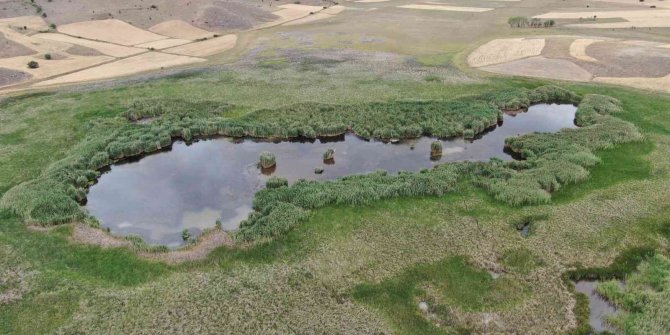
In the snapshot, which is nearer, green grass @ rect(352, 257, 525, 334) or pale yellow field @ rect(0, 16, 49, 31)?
green grass @ rect(352, 257, 525, 334)

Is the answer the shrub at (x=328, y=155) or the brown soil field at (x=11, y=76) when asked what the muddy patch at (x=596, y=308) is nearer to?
the shrub at (x=328, y=155)

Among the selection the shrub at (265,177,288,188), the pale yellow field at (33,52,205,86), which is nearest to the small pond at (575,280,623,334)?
the shrub at (265,177,288,188)

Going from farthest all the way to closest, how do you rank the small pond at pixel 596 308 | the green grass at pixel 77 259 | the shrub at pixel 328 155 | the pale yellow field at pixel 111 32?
the pale yellow field at pixel 111 32, the shrub at pixel 328 155, the green grass at pixel 77 259, the small pond at pixel 596 308

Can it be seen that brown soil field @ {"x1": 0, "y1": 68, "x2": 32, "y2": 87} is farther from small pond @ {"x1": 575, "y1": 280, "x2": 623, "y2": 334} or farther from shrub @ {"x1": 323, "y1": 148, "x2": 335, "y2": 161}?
small pond @ {"x1": 575, "y1": 280, "x2": 623, "y2": 334}

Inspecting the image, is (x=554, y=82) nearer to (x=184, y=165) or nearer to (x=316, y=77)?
(x=316, y=77)

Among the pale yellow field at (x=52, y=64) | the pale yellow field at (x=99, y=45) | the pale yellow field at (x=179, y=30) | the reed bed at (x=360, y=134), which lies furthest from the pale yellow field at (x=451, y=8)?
the pale yellow field at (x=52, y=64)

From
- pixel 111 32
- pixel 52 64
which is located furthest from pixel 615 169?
pixel 111 32
